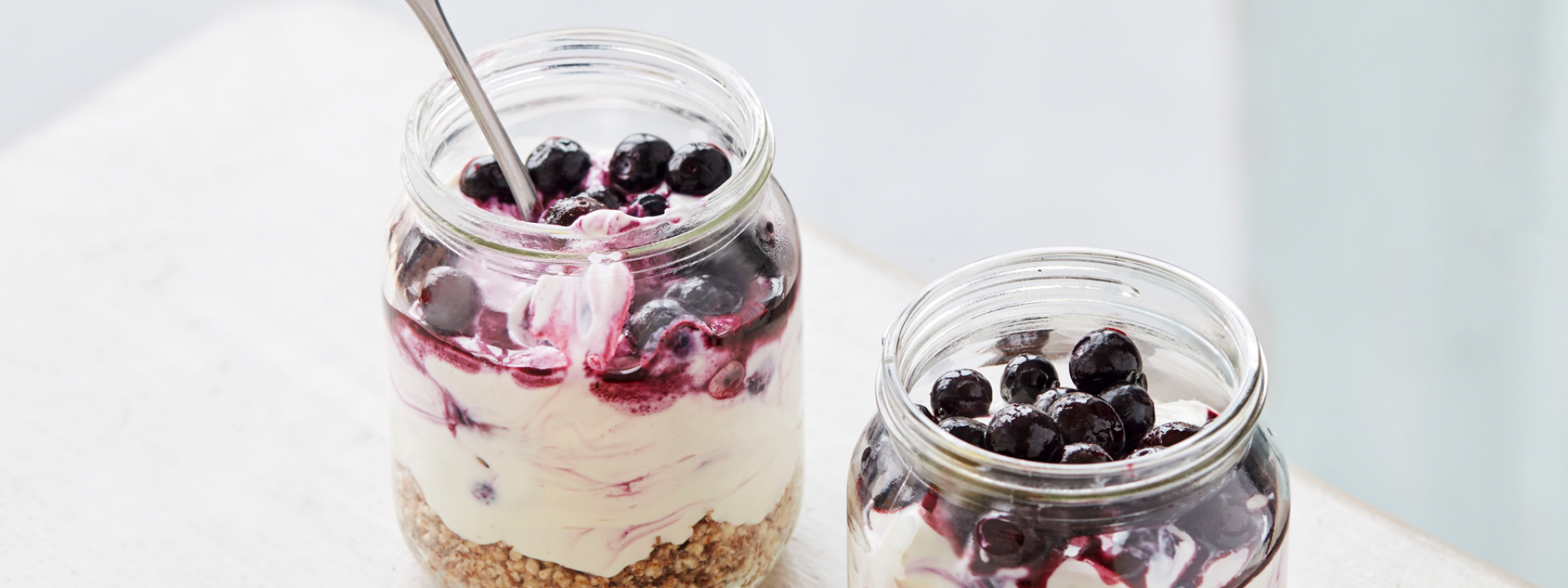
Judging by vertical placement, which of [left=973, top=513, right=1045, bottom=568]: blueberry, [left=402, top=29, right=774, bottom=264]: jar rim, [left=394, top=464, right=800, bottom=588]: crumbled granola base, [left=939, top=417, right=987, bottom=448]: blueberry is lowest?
[left=394, top=464, right=800, bottom=588]: crumbled granola base

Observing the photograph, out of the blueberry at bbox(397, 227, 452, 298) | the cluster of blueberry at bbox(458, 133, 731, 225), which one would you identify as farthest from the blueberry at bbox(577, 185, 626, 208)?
the blueberry at bbox(397, 227, 452, 298)

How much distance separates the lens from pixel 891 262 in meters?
1.44

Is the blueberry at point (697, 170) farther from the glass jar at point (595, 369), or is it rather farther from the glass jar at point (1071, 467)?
the glass jar at point (1071, 467)

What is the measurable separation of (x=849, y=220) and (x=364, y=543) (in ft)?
4.30

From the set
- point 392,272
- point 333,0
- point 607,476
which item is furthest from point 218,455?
point 333,0

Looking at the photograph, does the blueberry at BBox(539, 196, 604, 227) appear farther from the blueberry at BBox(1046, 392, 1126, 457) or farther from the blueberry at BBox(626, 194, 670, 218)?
the blueberry at BBox(1046, 392, 1126, 457)

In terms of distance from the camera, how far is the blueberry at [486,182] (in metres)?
1.00

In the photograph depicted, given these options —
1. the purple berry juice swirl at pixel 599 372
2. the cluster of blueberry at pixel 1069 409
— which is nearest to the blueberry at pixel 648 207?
the purple berry juice swirl at pixel 599 372

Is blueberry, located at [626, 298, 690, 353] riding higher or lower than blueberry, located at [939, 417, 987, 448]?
higher

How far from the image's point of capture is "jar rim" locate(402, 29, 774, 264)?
0.85m

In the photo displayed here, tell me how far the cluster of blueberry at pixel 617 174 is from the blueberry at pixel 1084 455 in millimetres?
336

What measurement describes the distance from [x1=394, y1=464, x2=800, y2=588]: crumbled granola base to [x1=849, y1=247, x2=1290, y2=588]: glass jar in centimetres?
12

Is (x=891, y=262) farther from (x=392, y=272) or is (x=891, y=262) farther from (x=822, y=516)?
(x=392, y=272)

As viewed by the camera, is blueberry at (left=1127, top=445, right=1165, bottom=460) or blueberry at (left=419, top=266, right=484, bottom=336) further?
blueberry at (left=419, top=266, right=484, bottom=336)
